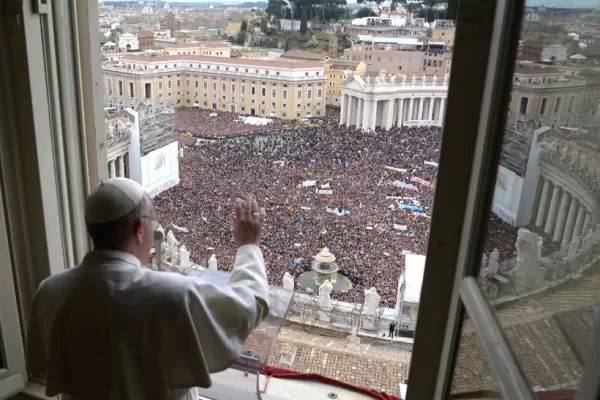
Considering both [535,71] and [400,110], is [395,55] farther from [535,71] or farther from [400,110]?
[535,71]

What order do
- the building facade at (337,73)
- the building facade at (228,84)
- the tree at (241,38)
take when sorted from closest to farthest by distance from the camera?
the tree at (241,38), the building facade at (228,84), the building facade at (337,73)

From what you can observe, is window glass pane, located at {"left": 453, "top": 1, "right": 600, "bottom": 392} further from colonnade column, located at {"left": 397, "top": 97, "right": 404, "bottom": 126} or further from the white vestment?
colonnade column, located at {"left": 397, "top": 97, "right": 404, "bottom": 126}

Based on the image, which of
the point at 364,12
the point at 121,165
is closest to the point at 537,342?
the point at 364,12

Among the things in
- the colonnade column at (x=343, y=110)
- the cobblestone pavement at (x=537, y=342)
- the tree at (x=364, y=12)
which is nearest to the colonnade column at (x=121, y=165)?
the tree at (x=364, y=12)

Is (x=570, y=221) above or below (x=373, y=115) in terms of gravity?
above

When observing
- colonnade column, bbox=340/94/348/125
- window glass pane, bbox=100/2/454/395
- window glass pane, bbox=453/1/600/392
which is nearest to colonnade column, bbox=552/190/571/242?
window glass pane, bbox=453/1/600/392

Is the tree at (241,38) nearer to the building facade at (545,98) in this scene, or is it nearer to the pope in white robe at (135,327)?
the pope in white robe at (135,327)

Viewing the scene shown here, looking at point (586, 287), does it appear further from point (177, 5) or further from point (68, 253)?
point (177, 5)
